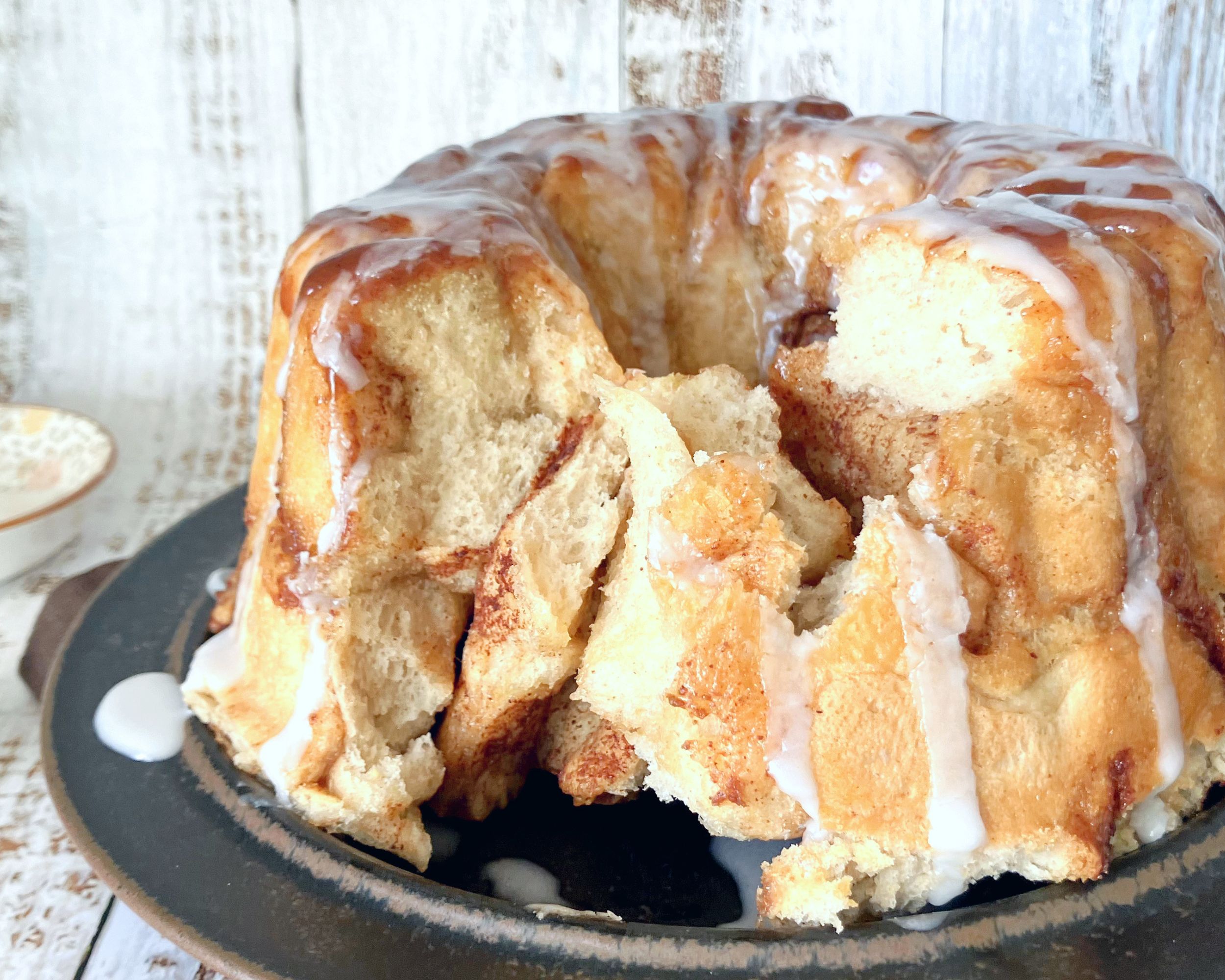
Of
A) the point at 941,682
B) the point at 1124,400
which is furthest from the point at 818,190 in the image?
the point at 941,682

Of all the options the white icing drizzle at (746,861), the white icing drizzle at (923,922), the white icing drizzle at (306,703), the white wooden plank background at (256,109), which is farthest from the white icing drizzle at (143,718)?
the white icing drizzle at (923,922)

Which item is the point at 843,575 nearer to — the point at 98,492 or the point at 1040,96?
the point at 1040,96

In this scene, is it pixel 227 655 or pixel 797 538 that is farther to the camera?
pixel 227 655

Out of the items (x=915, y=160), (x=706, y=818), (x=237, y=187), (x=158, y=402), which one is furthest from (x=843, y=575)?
(x=158, y=402)

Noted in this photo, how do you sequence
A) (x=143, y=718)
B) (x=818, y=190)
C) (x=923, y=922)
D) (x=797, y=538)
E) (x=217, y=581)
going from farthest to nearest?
(x=217, y=581), (x=818, y=190), (x=143, y=718), (x=797, y=538), (x=923, y=922)

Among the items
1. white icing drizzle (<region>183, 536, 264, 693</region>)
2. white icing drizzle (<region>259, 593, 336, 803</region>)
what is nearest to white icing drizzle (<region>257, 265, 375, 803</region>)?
white icing drizzle (<region>259, 593, 336, 803</region>)

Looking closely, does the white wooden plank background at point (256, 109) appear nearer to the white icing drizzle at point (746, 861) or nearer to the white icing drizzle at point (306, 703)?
the white icing drizzle at point (306, 703)

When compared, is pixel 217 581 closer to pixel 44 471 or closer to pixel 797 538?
pixel 797 538
